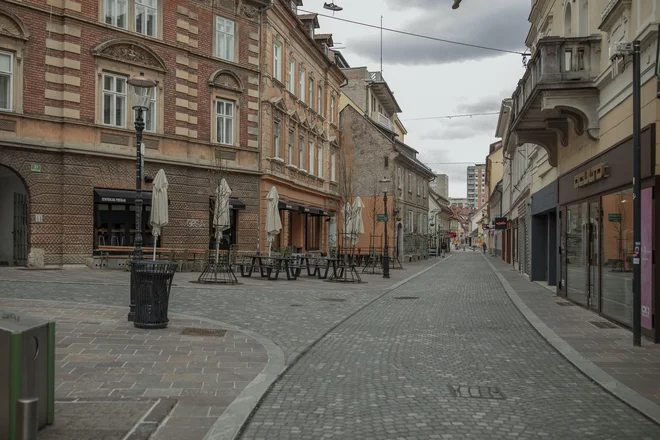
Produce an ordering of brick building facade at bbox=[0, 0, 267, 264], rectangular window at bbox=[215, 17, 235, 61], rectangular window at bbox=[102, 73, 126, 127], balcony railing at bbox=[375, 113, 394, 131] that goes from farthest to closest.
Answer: balcony railing at bbox=[375, 113, 394, 131] < rectangular window at bbox=[215, 17, 235, 61] < rectangular window at bbox=[102, 73, 126, 127] < brick building facade at bbox=[0, 0, 267, 264]

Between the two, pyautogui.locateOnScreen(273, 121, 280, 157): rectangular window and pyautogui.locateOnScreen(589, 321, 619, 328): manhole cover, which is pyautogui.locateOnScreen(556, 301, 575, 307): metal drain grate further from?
pyautogui.locateOnScreen(273, 121, 280, 157): rectangular window

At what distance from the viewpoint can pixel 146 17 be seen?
23250 mm

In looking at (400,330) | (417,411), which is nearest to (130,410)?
(417,411)

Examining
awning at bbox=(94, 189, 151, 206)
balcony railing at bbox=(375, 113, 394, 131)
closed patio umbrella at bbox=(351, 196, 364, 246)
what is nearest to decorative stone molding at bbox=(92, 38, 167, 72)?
awning at bbox=(94, 189, 151, 206)

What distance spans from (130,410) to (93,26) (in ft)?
63.8

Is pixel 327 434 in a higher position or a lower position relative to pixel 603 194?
lower

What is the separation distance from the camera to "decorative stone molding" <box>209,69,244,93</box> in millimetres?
25672

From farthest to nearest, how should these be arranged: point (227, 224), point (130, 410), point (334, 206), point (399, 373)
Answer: point (334, 206) < point (227, 224) < point (399, 373) < point (130, 410)

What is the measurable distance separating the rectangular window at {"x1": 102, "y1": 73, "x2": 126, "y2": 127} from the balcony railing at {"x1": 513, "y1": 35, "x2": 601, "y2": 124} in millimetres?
15398

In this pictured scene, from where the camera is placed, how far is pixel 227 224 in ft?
72.3

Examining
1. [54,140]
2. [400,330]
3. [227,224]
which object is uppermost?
[54,140]

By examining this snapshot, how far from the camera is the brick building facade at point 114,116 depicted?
2000 centimetres

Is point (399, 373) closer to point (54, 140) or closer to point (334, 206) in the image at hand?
point (54, 140)

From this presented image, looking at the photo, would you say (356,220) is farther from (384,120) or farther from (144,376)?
(384,120)
